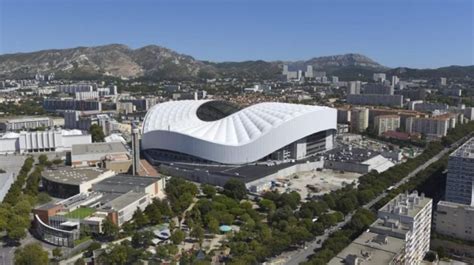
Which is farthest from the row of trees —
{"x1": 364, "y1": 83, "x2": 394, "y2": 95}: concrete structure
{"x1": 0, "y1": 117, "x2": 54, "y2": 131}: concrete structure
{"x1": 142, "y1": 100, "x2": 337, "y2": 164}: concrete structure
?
{"x1": 0, "y1": 117, "x2": 54, "y2": 131}: concrete structure

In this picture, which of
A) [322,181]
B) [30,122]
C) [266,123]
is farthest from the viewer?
[30,122]

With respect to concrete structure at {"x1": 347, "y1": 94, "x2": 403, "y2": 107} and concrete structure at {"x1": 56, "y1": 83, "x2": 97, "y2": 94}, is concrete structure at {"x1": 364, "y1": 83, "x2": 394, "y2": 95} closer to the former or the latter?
concrete structure at {"x1": 347, "y1": 94, "x2": 403, "y2": 107}

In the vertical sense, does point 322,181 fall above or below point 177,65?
below

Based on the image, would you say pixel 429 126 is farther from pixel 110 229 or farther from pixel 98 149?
pixel 110 229

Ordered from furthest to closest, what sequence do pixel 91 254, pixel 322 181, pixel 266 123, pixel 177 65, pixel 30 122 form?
1. pixel 177 65
2. pixel 30 122
3. pixel 266 123
4. pixel 322 181
5. pixel 91 254

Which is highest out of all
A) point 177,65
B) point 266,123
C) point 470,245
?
point 177,65

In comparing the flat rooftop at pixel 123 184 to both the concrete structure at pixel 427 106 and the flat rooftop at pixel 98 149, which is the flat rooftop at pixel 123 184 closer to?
the flat rooftop at pixel 98 149

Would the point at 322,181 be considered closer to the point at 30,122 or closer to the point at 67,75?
the point at 30,122

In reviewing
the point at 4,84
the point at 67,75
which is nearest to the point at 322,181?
the point at 4,84

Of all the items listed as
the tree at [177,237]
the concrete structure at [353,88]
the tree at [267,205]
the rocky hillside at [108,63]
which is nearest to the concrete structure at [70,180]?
the tree at [177,237]
